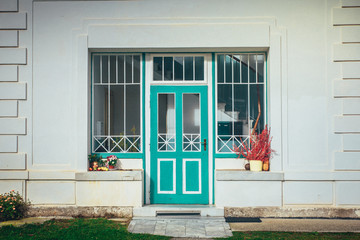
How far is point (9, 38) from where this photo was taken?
718 cm

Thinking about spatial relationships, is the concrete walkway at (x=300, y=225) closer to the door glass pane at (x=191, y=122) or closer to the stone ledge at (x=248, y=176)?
the stone ledge at (x=248, y=176)

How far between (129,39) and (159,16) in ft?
2.46

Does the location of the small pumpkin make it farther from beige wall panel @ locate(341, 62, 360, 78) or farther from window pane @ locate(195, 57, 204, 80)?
beige wall panel @ locate(341, 62, 360, 78)

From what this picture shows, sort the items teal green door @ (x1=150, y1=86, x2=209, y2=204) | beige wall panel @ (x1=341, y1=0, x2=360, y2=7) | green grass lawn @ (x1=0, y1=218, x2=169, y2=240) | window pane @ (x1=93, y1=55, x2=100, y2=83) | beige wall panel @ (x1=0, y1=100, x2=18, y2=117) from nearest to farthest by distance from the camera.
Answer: green grass lawn @ (x1=0, y1=218, x2=169, y2=240) < beige wall panel @ (x1=341, y1=0, x2=360, y2=7) < beige wall panel @ (x1=0, y1=100, x2=18, y2=117) < teal green door @ (x1=150, y1=86, x2=209, y2=204) < window pane @ (x1=93, y1=55, x2=100, y2=83)

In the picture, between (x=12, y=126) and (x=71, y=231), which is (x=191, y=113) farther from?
(x=12, y=126)

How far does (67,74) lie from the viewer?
7219 mm

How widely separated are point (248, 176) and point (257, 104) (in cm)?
151

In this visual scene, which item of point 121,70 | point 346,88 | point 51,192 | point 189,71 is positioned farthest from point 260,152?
point 51,192

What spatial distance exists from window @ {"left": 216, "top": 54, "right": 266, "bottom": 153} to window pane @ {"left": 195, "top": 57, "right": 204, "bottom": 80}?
331mm

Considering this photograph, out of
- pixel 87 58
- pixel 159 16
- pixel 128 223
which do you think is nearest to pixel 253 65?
pixel 159 16

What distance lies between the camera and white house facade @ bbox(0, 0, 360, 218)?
7.00 metres

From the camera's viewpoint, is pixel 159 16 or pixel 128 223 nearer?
pixel 128 223

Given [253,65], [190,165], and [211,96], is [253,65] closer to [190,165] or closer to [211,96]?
[211,96]

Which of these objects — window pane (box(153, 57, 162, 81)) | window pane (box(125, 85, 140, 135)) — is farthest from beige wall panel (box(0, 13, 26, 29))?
window pane (box(153, 57, 162, 81))
